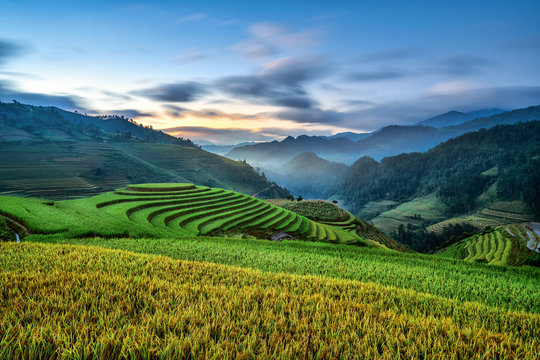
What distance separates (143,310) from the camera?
288cm

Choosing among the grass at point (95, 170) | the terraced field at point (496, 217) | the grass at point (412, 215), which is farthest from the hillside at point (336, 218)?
the grass at point (412, 215)

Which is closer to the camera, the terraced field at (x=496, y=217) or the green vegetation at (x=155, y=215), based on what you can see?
the green vegetation at (x=155, y=215)

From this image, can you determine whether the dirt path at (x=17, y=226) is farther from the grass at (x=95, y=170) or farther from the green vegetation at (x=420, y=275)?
the grass at (x=95, y=170)

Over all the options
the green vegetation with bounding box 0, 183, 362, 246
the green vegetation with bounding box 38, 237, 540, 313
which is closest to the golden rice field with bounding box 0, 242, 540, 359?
the green vegetation with bounding box 38, 237, 540, 313

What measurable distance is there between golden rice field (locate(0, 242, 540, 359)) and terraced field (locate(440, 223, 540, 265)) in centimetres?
5265

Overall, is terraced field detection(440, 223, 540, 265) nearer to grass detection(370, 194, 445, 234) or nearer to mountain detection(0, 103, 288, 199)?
grass detection(370, 194, 445, 234)

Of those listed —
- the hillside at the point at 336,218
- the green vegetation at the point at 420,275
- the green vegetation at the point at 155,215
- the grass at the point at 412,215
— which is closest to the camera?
the green vegetation at the point at 420,275

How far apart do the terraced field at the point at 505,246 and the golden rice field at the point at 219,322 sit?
173ft

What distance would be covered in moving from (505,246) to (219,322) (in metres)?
75.1

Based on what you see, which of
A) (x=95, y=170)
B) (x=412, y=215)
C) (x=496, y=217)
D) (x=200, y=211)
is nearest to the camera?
(x=200, y=211)

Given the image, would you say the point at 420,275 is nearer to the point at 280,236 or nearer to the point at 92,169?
the point at 280,236

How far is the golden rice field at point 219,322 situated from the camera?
6.96 ft

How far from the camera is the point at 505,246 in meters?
53.7

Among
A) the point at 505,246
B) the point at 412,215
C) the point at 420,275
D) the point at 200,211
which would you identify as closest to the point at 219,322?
the point at 420,275
